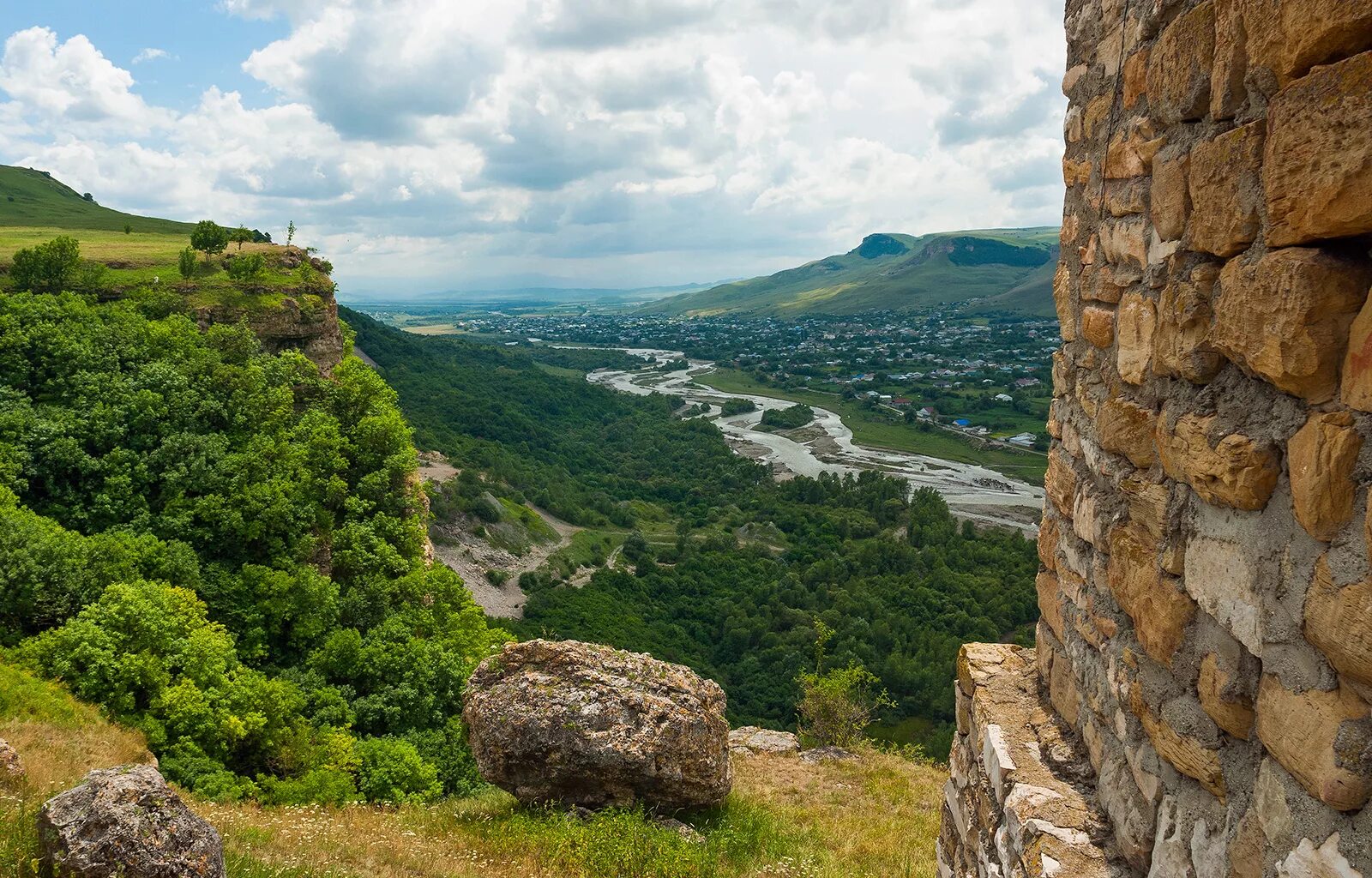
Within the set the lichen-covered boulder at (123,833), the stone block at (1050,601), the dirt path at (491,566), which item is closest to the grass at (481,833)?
the lichen-covered boulder at (123,833)

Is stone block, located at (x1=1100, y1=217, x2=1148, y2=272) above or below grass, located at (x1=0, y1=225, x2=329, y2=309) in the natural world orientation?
below

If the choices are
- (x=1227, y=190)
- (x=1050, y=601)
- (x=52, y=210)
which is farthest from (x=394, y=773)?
(x=52, y=210)

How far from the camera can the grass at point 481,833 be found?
6848 millimetres

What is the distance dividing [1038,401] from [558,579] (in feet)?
242

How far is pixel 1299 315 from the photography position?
Answer: 2086 millimetres

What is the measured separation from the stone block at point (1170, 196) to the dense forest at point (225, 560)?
41.9ft

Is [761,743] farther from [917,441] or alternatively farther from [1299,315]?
[917,441]

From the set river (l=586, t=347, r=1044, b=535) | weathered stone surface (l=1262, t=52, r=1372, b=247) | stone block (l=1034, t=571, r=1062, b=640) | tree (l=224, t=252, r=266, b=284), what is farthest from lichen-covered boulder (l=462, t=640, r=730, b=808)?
river (l=586, t=347, r=1044, b=535)

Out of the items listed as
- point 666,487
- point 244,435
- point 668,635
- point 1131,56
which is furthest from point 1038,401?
point 1131,56

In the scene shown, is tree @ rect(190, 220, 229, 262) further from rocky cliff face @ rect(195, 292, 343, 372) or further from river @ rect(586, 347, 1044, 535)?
river @ rect(586, 347, 1044, 535)

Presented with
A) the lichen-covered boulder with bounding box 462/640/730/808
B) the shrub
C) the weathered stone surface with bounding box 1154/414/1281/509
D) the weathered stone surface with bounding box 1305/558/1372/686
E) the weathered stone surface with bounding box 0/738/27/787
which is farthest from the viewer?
the shrub

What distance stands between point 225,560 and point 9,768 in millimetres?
10615

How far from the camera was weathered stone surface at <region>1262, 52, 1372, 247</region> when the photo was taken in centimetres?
191

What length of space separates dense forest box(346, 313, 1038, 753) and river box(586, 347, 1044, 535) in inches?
160
